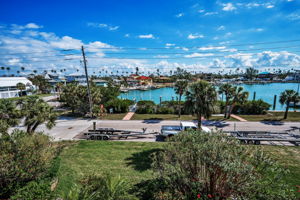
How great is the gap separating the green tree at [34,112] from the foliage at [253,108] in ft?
104

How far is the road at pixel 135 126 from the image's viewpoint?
65.5ft

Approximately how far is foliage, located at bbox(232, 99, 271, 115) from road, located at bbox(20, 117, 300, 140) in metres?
6.22

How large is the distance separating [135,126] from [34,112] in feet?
42.2

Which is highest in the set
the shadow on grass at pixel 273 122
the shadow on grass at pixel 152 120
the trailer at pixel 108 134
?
the trailer at pixel 108 134

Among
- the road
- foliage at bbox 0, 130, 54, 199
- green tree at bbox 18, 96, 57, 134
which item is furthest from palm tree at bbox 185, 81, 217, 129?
green tree at bbox 18, 96, 57, 134

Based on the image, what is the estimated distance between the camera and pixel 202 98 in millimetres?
15445

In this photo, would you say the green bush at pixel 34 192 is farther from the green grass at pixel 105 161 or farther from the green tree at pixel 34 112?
the green tree at pixel 34 112

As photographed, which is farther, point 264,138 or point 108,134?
point 108,134

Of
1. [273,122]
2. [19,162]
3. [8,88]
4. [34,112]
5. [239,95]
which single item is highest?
[8,88]

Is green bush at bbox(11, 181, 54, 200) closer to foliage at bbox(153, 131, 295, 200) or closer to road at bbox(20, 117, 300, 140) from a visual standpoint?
foliage at bbox(153, 131, 295, 200)

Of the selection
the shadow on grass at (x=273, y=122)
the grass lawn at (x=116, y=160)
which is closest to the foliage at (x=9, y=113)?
the grass lawn at (x=116, y=160)

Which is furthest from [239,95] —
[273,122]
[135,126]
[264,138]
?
[135,126]

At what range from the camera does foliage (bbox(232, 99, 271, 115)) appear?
28.1 m

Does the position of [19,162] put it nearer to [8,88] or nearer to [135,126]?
[135,126]
